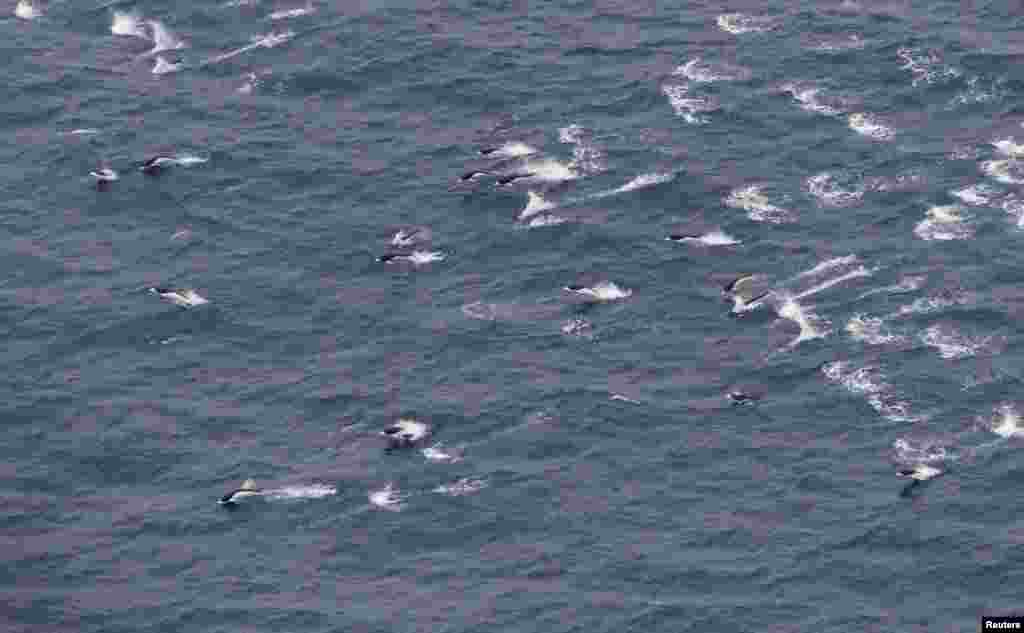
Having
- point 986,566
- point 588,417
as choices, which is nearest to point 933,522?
point 986,566

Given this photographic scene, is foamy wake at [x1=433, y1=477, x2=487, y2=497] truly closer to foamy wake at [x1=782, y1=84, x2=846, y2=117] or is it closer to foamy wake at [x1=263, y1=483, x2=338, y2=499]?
foamy wake at [x1=263, y1=483, x2=338, y2=499]

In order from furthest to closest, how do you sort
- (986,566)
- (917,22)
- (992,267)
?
(917,22) < (992,267) < (986,566)

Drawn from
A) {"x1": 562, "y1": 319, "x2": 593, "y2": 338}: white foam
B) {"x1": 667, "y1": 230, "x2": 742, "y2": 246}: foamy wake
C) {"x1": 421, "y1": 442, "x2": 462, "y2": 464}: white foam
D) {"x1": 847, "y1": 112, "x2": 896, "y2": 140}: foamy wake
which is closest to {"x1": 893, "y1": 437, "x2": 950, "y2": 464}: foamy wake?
{"x1": 562, "y1": 319, "x2": 593, "y2": 338}: white foam

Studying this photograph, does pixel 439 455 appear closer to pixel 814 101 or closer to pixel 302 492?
pixel 302 492

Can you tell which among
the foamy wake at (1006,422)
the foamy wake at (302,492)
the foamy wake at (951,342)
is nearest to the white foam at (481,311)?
the foamy wake at (302,492)

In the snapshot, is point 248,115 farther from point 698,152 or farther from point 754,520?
point 754,520

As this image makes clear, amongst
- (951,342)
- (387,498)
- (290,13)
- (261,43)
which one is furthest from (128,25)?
(951,342)

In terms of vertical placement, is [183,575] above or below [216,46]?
below
